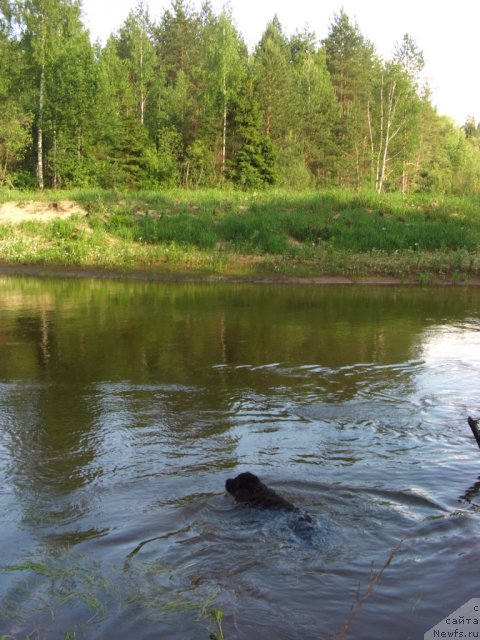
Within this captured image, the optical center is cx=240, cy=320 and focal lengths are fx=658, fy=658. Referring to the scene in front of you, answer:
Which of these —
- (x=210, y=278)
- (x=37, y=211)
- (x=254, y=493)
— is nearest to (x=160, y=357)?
(x=254, y=493)

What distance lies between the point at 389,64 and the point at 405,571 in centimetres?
5360

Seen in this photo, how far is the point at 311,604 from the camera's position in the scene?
4102mm

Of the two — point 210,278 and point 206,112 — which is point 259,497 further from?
point 206,112

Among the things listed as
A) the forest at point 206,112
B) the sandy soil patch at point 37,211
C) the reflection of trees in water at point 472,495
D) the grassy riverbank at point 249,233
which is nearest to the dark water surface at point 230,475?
the reflection of trees in water at point 472,495

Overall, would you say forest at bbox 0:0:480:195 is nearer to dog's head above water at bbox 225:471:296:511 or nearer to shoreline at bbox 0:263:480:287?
shoreline at bbox 0:263:480:287

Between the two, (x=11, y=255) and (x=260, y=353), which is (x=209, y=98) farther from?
(x=260, y=353)

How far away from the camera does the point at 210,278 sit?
24.4m

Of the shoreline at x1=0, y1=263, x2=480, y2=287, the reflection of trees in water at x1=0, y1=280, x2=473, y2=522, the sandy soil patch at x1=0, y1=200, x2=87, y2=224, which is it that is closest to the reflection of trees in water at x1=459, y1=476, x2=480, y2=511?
the reflection of trees in water at x1=0, y1=280, x2=473, y2=522

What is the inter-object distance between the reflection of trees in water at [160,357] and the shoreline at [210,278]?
→ 301 cm

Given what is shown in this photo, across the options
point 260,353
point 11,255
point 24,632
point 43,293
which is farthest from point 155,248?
point 24,632

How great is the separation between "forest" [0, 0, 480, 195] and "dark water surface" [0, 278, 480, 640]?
110ft

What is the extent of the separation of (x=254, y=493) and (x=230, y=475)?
2.87 feet

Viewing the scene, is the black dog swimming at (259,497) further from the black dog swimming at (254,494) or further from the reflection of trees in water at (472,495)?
the reflection of trees in water at (472,495)

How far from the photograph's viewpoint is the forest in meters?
42.5
